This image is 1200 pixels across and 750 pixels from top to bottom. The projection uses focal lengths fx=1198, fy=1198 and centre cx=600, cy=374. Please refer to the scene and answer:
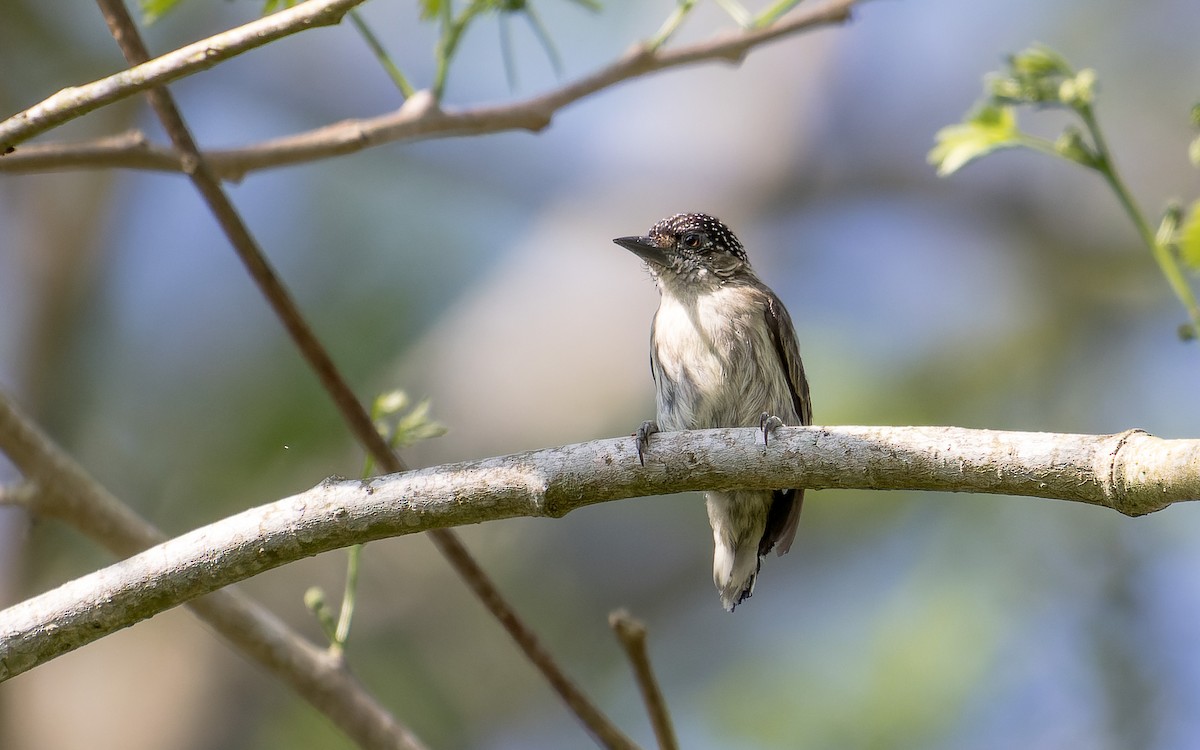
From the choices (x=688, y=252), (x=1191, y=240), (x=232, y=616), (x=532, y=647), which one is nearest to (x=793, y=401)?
(x=688, y=252)

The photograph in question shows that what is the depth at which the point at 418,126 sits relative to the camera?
12.1 feet

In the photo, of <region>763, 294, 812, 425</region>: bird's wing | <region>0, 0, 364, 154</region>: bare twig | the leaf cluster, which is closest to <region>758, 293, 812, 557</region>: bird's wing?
<region>763, 294, 812, 425</region>: bird's wing

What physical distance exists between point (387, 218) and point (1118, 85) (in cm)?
648

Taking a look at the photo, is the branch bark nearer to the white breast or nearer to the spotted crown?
the white breast

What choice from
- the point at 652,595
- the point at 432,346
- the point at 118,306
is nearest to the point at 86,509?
the point at 432,346

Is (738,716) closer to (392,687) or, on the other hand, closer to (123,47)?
(392,687)

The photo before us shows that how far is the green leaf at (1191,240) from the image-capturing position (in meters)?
2.29

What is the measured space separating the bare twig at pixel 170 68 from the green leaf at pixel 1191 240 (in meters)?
1.68

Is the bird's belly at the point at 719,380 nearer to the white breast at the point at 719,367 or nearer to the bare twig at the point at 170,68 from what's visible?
the white breast at the point at 719,367

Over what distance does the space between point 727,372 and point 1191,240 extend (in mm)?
2483

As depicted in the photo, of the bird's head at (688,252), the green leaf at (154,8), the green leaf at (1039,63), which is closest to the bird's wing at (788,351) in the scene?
the bird's head at (688,252)

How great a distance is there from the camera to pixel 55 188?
32.0ft

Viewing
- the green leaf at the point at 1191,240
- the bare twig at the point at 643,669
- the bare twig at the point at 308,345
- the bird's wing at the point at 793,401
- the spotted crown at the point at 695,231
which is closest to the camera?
Answer: the green leaf at the point at 1191,240

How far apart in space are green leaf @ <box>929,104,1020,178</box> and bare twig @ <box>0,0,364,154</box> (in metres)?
1.68
